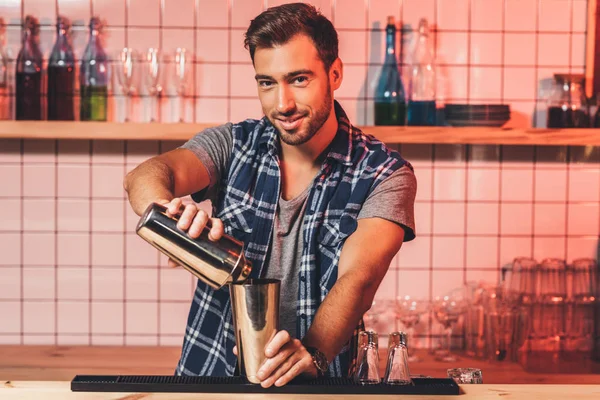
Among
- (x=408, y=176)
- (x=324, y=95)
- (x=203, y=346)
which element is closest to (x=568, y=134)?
(x=408, y=176)

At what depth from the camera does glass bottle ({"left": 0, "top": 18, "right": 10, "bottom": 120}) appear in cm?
271

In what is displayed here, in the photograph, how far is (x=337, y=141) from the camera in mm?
1836

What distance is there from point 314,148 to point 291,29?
28 cm

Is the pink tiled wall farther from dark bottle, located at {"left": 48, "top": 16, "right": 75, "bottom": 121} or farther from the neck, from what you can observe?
the neck

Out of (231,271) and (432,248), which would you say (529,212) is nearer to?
(432,248)

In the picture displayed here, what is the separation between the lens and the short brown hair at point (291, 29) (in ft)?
5.52

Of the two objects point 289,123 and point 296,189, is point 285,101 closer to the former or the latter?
point 289,123

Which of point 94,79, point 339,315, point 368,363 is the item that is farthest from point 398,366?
point 94,79

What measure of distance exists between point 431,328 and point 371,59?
925 millimetres

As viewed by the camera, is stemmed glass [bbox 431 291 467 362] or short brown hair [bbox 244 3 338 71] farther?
stemmed glass [bbox 431 291 467 362]

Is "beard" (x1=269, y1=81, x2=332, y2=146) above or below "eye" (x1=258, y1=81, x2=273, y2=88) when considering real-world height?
below

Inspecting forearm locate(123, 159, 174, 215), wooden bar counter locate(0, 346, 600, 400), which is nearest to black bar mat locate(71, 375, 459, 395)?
forearm locate(123, 159, 174, 215)

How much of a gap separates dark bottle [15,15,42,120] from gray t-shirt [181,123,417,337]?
1.01m

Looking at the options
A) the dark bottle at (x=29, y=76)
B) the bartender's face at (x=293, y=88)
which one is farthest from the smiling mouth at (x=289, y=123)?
the dark bottle at (x=29, y=76)
